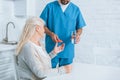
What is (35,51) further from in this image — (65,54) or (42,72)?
(65,54)

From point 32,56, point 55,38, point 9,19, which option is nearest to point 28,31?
point 32,56

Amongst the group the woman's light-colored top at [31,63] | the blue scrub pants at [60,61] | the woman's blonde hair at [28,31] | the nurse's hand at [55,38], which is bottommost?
the blue scrub pants at [60,61]

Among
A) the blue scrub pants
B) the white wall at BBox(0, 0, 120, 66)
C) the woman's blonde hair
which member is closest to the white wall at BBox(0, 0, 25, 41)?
the white wall at BBox(0, 0, 120, 66)

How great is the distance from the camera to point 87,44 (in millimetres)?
3465

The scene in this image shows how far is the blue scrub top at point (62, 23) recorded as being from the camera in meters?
2.74

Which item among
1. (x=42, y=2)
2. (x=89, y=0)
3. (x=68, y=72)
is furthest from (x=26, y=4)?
(x=68, y=72)

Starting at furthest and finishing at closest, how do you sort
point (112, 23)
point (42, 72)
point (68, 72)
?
point (112, 23), point (68, 72), point (42, 72)

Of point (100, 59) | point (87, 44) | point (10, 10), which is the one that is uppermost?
point (10, 10)

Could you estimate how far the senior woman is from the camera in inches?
62.9

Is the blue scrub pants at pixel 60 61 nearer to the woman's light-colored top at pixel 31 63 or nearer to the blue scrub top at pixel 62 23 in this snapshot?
the blue scrub top at pixel 62 23

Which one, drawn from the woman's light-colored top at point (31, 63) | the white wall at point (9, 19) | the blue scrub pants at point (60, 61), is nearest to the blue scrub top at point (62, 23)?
the blue scrub pants at point (60, 61)

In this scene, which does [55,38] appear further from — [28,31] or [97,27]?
[97,27]

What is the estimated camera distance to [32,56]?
5.23 ft

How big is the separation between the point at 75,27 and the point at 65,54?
362mm
